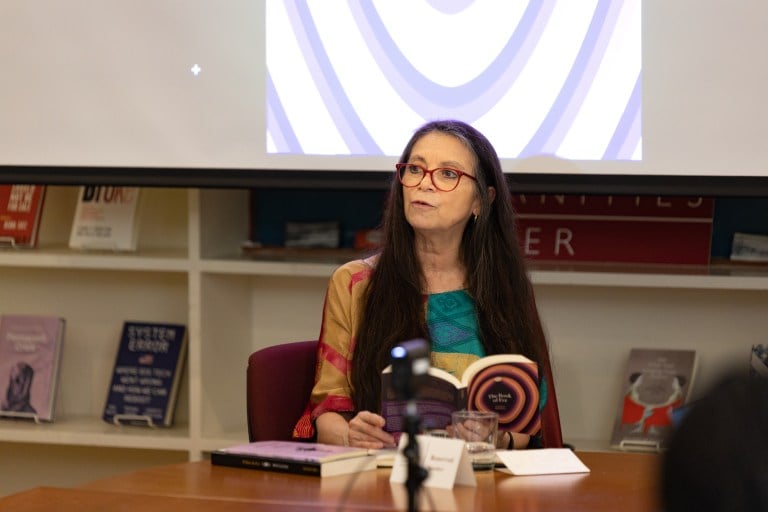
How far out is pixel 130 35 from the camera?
303 centimetres

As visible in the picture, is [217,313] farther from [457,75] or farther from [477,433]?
[477,433]

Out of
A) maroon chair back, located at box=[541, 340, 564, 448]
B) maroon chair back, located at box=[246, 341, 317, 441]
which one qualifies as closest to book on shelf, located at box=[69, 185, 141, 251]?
maroon chair back, located at box=[246, 341, 317, 441]

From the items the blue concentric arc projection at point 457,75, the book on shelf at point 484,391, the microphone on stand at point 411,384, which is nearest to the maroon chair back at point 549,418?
the book on shelf at point 484,391

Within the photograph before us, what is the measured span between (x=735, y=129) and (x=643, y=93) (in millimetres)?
250

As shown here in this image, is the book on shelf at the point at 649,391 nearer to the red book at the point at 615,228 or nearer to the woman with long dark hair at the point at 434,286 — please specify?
the red book at the point at 615,228

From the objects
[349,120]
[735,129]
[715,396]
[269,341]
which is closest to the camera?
[715,396]

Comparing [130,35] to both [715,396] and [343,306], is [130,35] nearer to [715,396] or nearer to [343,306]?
[343,306]

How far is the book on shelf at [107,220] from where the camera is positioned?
3.32 meters

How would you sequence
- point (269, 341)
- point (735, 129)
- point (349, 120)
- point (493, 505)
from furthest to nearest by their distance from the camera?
point (269, 341) → point (349, 120) → point (735, 129) → point (493, 505)

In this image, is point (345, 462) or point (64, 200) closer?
point (345, 462)

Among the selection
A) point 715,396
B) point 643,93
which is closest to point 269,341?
point 643,93

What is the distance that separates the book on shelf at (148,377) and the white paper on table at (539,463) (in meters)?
1.67

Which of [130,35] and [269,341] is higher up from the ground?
[130,35]

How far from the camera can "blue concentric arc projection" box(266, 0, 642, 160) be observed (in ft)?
9.30
